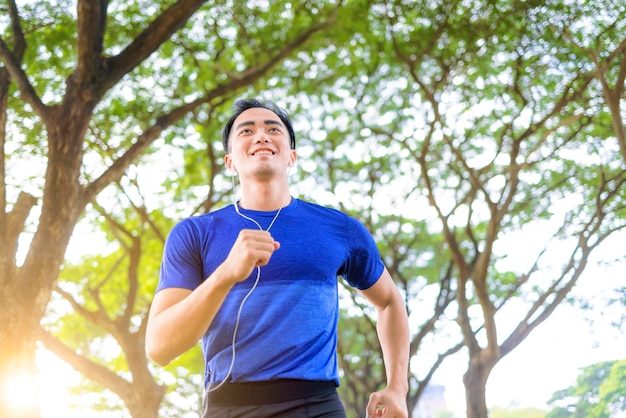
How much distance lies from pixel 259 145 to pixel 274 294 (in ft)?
1.54

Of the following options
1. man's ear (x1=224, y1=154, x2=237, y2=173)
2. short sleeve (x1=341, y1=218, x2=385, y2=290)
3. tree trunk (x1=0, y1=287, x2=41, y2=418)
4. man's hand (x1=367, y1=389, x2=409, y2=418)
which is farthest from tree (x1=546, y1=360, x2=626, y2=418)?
man's ear (x1=224, y1=154, x2=237, y2=173)

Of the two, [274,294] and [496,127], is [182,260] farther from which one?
[496,127]

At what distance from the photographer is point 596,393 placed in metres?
11.3

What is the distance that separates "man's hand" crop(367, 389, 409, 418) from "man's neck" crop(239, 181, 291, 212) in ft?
1.92

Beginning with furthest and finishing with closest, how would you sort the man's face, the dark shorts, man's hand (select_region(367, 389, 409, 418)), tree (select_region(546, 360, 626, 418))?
tree (select_region(546, 360, 626, 418))
the man's face
man's hand (select_region(367, 389, 409, 418))
the dark shorts

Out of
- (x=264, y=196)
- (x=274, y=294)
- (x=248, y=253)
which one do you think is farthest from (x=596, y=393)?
(x=248, y=253)

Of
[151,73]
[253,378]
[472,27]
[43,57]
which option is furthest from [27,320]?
[472,27]

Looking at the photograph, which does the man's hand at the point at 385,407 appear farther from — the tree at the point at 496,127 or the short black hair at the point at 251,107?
the tree at the point at 496,127

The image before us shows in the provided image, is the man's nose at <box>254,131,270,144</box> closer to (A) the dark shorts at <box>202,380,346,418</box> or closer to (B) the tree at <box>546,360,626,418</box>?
(A) the dark shorts at <box>202,380,346,418</box>

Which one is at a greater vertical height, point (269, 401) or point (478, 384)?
point (478, 384)

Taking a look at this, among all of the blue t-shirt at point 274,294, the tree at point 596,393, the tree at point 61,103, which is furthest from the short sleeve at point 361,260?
the tree at point 596,393

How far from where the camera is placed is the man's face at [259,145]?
2201mm

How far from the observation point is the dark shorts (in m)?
1.91

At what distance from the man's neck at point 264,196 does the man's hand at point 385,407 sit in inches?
23.1
